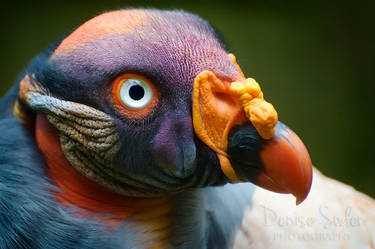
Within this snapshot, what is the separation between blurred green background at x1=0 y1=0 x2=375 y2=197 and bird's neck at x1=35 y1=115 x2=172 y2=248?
3.55 meters

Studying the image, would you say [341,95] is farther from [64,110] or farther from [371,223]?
[64,110]

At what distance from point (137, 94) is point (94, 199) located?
0.48 metres

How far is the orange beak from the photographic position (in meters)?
1.68

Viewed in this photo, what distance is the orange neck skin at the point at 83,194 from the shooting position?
2.02 m

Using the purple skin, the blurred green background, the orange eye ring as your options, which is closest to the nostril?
the purple skin

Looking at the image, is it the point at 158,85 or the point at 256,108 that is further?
the point at 158,85

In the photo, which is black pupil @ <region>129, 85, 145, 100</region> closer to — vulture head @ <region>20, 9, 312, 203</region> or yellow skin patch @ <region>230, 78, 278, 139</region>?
vulture head @ <region>20, 9, 312, 203</region>

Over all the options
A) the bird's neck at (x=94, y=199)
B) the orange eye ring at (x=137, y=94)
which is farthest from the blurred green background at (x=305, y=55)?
the orange eye ring at (x=137, y=94)

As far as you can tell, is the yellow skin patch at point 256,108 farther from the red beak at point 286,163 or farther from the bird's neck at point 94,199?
the bird's neck at point 94,199

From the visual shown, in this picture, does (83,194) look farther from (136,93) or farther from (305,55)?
(305,55)

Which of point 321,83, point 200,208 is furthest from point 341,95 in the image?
point 200,208

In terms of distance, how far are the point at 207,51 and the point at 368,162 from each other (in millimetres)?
4794

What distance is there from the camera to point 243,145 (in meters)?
1.71

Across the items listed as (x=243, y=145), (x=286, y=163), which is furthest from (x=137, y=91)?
(x=286, y=163)
